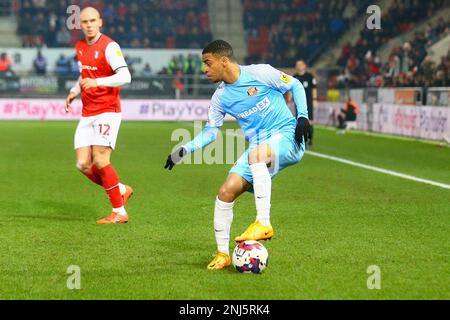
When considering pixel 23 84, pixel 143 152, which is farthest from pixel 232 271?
pixel 23 84

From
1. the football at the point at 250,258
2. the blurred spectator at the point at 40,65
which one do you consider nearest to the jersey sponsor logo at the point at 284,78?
the football at the point at 250,258

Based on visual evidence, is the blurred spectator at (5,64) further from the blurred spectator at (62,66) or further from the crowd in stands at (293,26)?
the crowd in stands at (293,26)

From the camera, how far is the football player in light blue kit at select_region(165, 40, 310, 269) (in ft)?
23.8

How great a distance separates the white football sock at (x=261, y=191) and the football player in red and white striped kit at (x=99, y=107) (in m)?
2.73

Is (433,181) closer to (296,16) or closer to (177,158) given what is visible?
(177,158)

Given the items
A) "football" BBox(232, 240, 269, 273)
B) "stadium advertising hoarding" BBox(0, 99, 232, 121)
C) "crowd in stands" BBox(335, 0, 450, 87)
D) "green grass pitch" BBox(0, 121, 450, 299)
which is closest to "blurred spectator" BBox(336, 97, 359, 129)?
"crowd in stands" BBox(335, 0, 450, 87)

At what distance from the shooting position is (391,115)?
1104 inches

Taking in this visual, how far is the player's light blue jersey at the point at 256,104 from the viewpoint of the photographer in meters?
7.52

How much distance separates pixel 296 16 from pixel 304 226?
122ft

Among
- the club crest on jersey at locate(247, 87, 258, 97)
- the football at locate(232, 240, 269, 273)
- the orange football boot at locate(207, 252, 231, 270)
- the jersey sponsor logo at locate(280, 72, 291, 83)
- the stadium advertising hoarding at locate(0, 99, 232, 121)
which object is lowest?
the stadium advertising hoarding at locate(0, 99, 232, 121)

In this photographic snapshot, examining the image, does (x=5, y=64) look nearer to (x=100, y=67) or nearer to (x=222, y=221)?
(x=100, y=67)

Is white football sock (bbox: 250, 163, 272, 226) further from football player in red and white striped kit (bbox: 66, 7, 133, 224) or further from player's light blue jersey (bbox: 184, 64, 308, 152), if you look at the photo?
football player in red and white striped kit (bbox: 66, 7, 133, 224)

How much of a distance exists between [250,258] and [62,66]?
33.4 m

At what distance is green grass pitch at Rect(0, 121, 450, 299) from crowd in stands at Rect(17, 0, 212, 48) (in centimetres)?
2716
